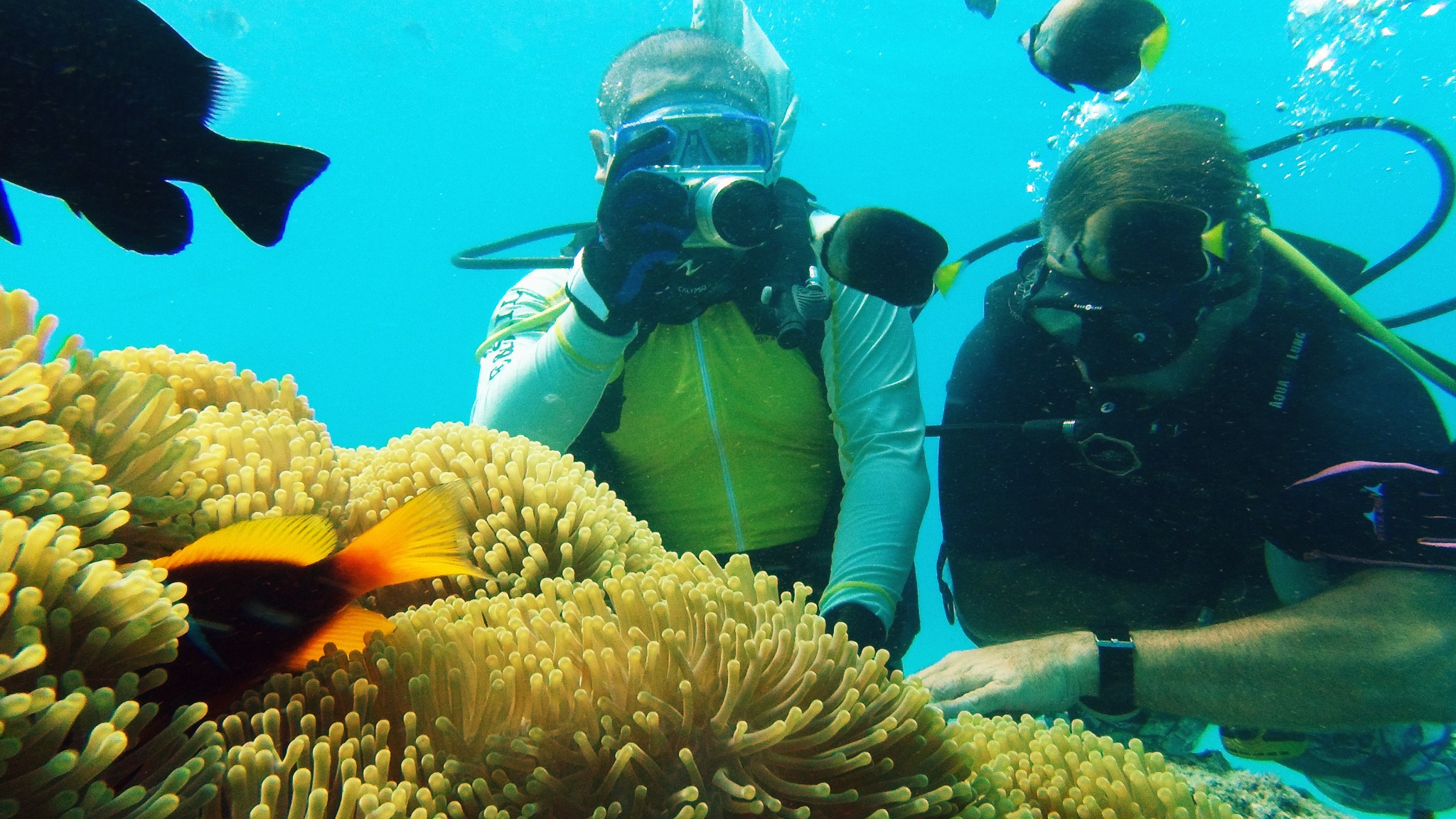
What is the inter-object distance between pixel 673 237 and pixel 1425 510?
232 cm

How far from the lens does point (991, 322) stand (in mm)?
3092

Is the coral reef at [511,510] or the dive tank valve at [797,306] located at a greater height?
the dive tank valve at [797,306]

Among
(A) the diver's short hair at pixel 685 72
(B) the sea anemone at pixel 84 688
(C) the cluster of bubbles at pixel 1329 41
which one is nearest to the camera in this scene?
(B) the sea anemone at pixel 84 688

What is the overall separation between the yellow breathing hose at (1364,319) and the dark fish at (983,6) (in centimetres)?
215

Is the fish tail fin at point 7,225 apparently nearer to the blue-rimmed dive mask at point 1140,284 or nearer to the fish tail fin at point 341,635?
the fish tail fin at point 341,635

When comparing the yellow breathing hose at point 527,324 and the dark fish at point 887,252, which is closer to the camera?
the dark fish at point 887,252

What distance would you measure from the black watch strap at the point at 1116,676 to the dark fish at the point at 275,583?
197 cm

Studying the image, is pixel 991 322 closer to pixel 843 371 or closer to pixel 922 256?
pixel 843 371

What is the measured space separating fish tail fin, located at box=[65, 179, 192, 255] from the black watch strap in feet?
7.75

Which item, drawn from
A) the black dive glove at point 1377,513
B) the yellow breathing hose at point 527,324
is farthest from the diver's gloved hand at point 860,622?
the yellow breathing hose at point 527,324

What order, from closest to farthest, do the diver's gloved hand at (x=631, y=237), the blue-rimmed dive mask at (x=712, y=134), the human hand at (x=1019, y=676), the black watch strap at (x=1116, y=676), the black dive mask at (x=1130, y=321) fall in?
the human hand at (x=1019, y=676), the black watch strap at (x=1116, y=676), the diver's gloved hand at (x=631, y=237), the black dive mask at (x=1130, y=321), the blue-rimmed dive mask at (x=712, y=134)

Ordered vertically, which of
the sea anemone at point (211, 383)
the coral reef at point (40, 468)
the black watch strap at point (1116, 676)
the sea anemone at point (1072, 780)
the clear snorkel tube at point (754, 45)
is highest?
the clear snorkel tube at point (754, 45)

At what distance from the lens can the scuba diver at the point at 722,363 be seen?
2266 mm

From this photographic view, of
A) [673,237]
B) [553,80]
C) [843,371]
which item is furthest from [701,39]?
[553,80]
